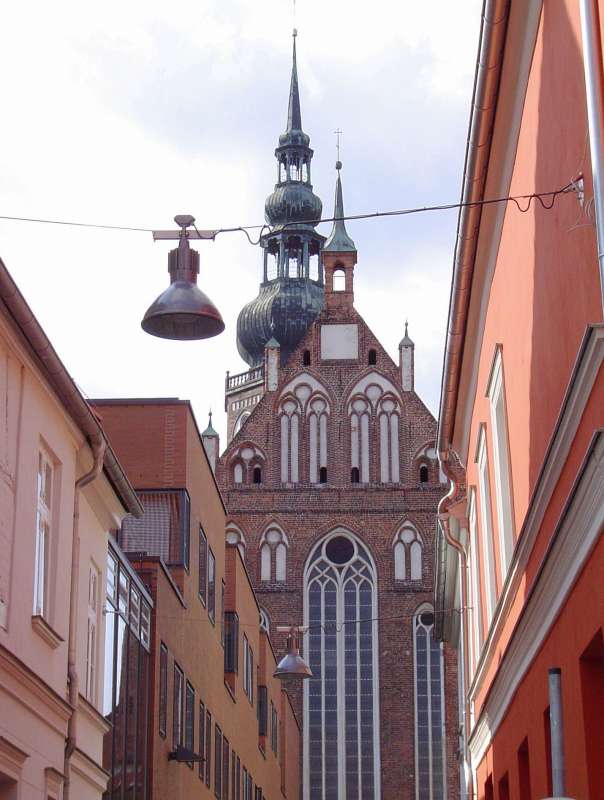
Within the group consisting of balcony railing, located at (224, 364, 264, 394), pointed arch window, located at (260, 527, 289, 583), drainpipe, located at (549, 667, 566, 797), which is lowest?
drainpipe, located at (549, 667, 566, 797)

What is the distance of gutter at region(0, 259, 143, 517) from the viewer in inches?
392

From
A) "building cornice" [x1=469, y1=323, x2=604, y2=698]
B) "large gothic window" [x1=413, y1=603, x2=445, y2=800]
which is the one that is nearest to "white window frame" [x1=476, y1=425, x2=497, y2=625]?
"building cornice" [x1=469, y1=323, x2=604, y2=698]

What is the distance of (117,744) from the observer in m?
15.4

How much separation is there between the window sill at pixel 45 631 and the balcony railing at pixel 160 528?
8105mm

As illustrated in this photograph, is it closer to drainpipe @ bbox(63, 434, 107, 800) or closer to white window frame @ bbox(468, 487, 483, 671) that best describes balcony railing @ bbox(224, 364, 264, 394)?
white window frame @ bbox(468, 487, 483, 671)

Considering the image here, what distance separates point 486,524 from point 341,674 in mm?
27034

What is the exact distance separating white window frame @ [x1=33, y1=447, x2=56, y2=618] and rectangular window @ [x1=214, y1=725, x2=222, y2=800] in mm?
12301

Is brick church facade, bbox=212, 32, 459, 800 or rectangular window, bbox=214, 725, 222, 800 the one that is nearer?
rectangular window, bbox=214, 725, 222, 800

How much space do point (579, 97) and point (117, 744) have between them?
1036 cm

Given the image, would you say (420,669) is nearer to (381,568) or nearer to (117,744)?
(381,568)

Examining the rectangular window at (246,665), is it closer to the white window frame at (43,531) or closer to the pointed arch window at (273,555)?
the pointed arch window at (273,555)

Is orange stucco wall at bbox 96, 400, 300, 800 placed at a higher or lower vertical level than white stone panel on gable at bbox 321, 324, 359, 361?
lower

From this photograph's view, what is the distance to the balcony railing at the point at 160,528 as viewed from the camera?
19984 mm

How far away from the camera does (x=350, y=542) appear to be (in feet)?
133
